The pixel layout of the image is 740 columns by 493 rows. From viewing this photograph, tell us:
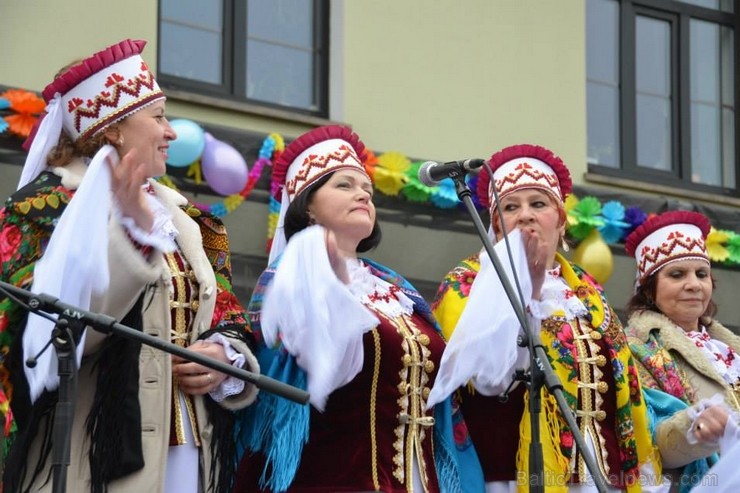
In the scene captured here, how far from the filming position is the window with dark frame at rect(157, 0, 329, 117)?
24.4 feet

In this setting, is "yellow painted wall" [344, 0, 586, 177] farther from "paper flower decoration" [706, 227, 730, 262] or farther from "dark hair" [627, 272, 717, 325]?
"dark hair" [627, 272, 717, 325]

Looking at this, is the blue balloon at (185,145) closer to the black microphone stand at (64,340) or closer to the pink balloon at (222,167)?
the pink balloon at (222,167)

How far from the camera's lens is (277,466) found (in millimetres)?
4637

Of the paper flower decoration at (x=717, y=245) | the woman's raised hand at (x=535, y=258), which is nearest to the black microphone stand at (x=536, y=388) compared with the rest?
the woman's raised hand at (x=535, y=258)

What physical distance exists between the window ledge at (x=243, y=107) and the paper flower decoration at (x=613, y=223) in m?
1.67

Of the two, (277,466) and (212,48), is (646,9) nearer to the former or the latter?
(212,48)

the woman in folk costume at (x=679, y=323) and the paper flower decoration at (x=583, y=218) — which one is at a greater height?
the paper flower decoration at (x=583, y=218)

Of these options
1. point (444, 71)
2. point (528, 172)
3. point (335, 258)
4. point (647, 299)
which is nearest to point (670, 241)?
point (647, 299)

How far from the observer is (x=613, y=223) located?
8273mm

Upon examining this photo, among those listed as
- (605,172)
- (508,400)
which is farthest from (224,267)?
(605,172)

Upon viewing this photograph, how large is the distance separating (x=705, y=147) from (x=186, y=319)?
19.6 feet

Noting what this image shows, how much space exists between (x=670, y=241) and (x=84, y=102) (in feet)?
9.50

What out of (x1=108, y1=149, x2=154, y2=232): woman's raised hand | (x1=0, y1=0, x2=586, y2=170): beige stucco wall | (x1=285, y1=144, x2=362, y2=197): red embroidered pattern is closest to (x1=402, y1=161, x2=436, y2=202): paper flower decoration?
(x1=0, y1=0, x2=586, y2=170): beige stucco wall

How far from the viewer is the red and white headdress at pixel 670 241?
638 cm
